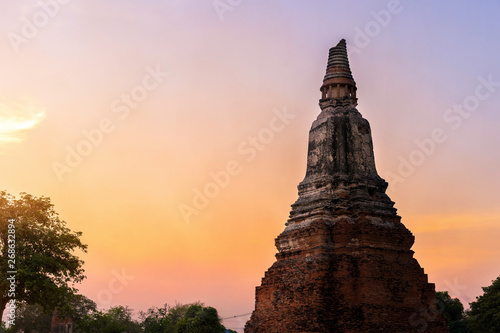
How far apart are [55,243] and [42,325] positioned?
35.6m

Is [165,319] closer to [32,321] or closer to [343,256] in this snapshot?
[32,321]

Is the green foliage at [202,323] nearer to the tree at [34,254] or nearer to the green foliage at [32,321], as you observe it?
the green foliage at [32,321]

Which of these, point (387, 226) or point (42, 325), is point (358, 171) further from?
point (42, 325)

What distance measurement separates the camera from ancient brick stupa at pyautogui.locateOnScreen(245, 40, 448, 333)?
14891mm

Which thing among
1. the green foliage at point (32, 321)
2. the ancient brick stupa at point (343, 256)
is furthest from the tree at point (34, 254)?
the green foliage at point (32, 321)

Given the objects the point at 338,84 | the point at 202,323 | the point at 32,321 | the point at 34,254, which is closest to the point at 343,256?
the point at 338,84

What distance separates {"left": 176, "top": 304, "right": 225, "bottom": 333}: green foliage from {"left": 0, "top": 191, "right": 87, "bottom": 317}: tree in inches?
943

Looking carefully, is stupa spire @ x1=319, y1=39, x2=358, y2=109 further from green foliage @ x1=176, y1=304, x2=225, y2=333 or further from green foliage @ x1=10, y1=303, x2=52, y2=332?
green foliage @ x1=10, y1=303, x2=52, y2=332

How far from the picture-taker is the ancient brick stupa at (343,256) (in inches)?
586

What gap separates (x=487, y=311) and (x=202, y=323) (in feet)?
80.4

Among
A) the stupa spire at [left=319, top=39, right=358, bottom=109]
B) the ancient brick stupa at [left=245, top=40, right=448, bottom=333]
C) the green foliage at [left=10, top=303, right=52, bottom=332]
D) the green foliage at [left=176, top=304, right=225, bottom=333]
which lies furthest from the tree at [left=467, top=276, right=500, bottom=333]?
the green foliage at [left=10, top=303, right=52, bottom=332]

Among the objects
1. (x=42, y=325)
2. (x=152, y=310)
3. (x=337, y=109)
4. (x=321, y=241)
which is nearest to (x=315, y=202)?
(x=321, y=241)

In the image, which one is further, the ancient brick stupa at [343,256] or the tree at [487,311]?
the tree at [487,311]

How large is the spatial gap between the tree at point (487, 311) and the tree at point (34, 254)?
23797mm
